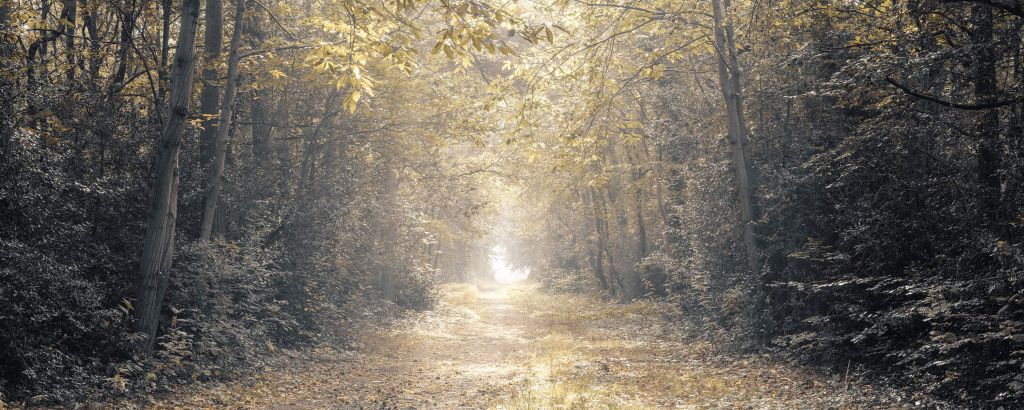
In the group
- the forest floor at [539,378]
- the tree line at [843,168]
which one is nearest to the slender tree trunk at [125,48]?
the forest floor at [539,378]

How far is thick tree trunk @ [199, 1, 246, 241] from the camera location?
1111cm

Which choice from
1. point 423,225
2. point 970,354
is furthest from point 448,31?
point 423,225

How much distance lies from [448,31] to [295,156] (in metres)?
11.4

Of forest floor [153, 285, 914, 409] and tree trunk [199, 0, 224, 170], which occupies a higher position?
tree trunk [199, 0, 224, 170]

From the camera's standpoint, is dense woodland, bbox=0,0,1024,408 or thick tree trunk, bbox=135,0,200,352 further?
thick tree trunk, bbox=135,0,200,352

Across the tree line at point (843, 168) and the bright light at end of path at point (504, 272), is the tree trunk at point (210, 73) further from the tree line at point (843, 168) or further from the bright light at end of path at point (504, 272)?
the bright light at end of path at point (504, 272)

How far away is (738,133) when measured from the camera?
40.9ft

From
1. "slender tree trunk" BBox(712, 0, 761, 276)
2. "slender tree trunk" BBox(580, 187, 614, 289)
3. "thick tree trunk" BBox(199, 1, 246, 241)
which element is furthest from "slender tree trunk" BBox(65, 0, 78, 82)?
"slender tree trunk" BBox(580, 187, 614, 289)

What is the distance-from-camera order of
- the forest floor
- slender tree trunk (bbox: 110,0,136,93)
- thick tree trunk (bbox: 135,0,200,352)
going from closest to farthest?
the forest floor
thick tree trunk (bbox: 135,0,200,352)
slender tree trunk (bbox: 110,0,136,93)

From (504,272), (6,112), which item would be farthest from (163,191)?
Answer: (504,272)

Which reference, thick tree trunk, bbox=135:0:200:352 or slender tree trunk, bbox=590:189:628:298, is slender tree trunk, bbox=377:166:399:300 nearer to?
slender tree trunk, bbox=590:189:628:298

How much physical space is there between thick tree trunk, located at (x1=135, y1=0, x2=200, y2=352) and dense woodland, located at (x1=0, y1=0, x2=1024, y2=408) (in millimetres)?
33

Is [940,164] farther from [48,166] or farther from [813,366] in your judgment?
[48,166]

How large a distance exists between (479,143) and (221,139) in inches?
226
